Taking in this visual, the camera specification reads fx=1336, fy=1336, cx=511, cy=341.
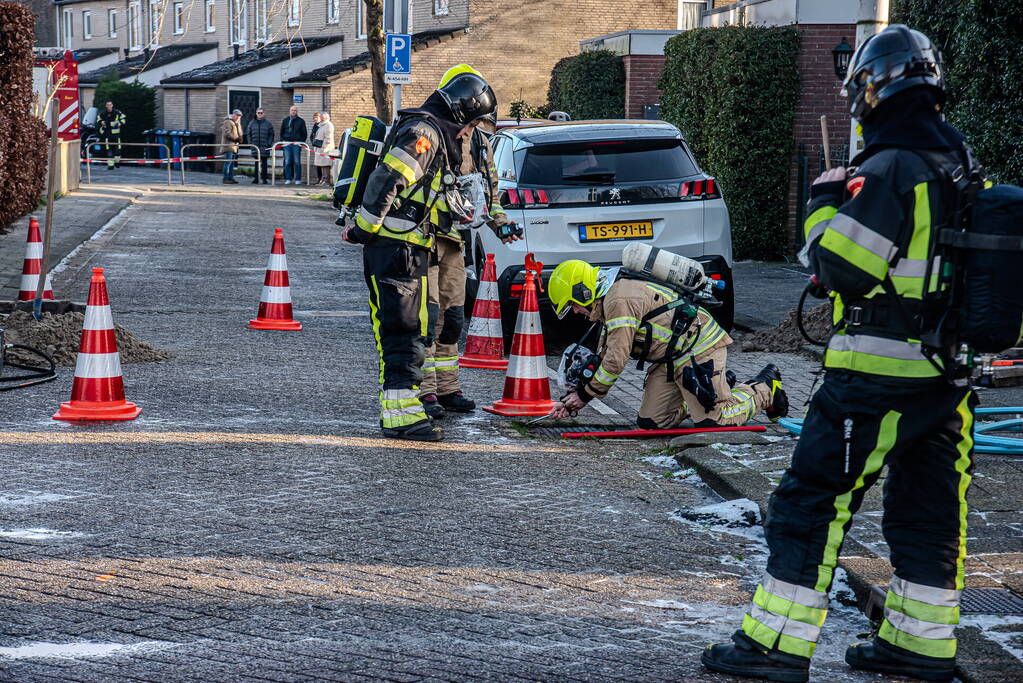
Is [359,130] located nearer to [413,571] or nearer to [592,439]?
[592,439]

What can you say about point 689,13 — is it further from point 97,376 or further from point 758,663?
point 758,663

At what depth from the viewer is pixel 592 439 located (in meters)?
7.57

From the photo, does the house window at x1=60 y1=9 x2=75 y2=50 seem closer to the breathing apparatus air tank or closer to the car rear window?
the car rear window

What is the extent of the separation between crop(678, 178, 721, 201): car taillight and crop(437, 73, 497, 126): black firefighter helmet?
3351 mm

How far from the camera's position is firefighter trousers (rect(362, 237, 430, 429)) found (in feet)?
24.0

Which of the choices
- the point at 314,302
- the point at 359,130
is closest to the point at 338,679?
the point at 359,130

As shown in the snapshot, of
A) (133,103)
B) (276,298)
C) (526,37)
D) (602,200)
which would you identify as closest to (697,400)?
(602,200)

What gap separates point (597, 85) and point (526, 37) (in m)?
13.5

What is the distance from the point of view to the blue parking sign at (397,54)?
62.3 ft

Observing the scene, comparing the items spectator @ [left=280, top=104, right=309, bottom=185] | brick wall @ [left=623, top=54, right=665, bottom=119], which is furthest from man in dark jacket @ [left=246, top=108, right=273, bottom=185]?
brick wall @ [left=623, top=54, right=665, bottom=119]

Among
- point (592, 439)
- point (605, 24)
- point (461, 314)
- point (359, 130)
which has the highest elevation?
point (605, 24)

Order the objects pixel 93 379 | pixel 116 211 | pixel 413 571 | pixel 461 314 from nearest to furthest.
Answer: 1. pixel 413 571
2. pixel 93 379
3. pixel 461 314
4. pixel 116 211

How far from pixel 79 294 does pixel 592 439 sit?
731 cm

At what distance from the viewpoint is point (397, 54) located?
19.1m
